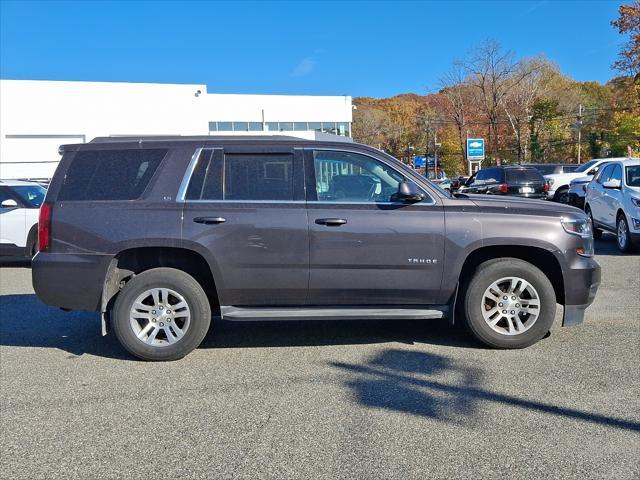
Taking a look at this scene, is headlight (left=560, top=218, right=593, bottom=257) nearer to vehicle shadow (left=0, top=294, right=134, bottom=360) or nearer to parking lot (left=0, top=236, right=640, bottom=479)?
parking lot (left=0, top=236, right=640, bottom=479)

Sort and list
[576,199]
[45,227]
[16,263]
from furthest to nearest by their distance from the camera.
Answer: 1. [576,199]
2. [16,263]
3. [45,227]

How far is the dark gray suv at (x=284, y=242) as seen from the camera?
4.90m

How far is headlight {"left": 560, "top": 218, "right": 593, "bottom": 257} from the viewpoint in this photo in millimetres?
5035

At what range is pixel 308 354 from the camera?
5141mm

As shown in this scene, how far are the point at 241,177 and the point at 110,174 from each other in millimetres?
1215

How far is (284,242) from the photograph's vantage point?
16.1 ft

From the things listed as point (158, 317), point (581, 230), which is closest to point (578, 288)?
point (581, 230)

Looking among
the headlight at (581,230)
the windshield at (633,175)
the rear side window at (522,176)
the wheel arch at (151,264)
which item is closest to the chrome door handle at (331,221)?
the wheel arch at (151,264)

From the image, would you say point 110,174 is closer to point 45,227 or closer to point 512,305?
point 45,227

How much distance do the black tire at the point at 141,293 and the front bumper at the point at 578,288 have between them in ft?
10.9

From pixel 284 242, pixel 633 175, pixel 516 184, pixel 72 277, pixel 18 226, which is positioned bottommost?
pixel 72 277

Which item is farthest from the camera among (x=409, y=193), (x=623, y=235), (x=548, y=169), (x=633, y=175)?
(x=548, y=169)

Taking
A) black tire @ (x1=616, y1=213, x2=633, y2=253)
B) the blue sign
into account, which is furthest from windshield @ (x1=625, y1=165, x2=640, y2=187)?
the blue sign

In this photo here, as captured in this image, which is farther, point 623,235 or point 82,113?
point 82,113
